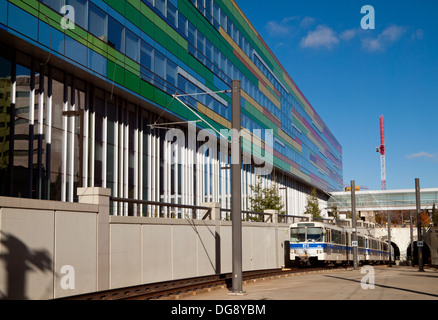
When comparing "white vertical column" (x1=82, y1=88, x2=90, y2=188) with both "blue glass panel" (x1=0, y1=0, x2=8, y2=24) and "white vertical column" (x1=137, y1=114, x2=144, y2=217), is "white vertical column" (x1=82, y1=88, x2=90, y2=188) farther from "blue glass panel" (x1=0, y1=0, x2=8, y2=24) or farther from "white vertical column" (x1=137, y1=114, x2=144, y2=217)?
"blue glass panel" (x1=0, y1=0, x2=8, y2=24)

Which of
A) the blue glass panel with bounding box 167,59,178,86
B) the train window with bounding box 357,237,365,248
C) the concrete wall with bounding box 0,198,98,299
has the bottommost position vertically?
the train window with bounding box 357,237,365,248

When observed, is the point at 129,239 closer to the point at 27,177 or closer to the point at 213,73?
the point at 27,177

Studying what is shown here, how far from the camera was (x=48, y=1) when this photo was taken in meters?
23.5

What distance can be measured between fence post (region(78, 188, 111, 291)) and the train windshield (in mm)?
20469

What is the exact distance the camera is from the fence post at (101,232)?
17234 millimetres

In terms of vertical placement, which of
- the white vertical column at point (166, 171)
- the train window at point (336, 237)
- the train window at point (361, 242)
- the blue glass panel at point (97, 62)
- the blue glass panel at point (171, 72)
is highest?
the blue glass panel at point (171, 72)

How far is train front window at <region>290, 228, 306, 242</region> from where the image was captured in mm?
35984

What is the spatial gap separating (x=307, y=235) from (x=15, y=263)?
25.1 meters

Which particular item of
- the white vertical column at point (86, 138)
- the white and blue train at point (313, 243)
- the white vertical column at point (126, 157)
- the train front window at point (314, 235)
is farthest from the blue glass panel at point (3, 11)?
the train front window at point (314, 235)

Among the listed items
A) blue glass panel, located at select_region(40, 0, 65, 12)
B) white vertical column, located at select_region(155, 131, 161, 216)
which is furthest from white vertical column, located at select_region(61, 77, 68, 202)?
white vertical column, located at select_region(155, 131, 161, 216)

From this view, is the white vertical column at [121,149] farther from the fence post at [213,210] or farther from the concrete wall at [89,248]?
the concrete wall at [89,248]

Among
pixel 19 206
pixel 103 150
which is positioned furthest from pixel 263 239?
pixel 19 206

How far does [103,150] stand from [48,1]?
8324 millimetres
